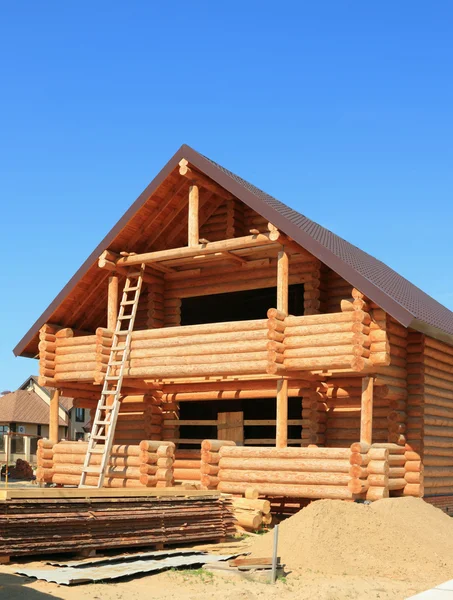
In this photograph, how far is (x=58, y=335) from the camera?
2214 cm

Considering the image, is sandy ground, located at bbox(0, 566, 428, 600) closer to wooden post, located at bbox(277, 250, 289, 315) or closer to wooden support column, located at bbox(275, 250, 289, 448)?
wooden support column, located at bbox(275, 250, 289, 448)

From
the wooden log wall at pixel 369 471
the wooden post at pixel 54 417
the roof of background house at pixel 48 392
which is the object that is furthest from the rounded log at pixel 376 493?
the roof of background house at pixel 48 392

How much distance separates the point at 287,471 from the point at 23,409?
41082 mm

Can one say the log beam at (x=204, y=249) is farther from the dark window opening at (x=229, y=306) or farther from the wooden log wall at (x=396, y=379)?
the wooden log wall at (x=396, y=379)

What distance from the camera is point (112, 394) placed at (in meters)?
19.8

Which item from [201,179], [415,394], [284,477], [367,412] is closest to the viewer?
[367,412]

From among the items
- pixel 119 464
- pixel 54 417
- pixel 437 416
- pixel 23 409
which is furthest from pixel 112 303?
pixel 23 409

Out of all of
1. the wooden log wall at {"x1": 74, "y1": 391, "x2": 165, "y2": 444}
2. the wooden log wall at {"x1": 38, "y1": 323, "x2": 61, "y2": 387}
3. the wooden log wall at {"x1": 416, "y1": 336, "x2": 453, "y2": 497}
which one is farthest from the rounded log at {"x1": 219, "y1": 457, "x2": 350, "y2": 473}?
the wooden log wall at {"x1": 38, "y1": 323, "x2": 61, "y2": 387}

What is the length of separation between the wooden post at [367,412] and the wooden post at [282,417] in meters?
1.69

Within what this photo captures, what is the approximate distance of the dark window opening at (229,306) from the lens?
73.5 feet

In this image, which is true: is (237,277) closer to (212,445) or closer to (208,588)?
(212,445)

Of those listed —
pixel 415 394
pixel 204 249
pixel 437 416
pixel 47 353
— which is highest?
pixel 204 249

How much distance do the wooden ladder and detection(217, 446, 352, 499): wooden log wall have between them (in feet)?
9.08

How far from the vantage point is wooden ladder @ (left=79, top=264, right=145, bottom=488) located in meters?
18.9
